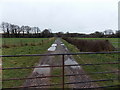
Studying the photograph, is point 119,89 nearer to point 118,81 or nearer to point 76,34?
point 118,81

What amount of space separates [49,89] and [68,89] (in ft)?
1.89

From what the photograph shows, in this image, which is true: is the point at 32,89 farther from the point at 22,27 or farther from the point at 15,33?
the point at 22,27

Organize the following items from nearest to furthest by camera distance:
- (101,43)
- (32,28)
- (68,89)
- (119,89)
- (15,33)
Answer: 1. (119,89)
2. (68,89)
3. (101,43)
4. (15,33)
5. (32,28)

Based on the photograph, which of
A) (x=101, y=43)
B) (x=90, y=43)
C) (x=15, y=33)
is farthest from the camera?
(x=15, y=33)

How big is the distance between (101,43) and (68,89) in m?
13.1

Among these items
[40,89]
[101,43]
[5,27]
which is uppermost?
[5,27]

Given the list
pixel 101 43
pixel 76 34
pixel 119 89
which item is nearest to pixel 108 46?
pixel 101 43

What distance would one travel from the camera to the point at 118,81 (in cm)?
517

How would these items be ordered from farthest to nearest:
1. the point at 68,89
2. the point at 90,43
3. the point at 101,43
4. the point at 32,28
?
the point at 32,28 → the point at 90,43 → the point at 101,43 → the point at 68,89

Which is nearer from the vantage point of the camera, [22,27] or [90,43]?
[90,43]

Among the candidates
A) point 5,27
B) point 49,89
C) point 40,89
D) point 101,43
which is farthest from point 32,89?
point 5,27

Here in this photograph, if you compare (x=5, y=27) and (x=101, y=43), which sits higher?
(x=5, y=27)

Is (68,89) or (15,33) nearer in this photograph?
(68,89)

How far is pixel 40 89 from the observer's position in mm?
4551
